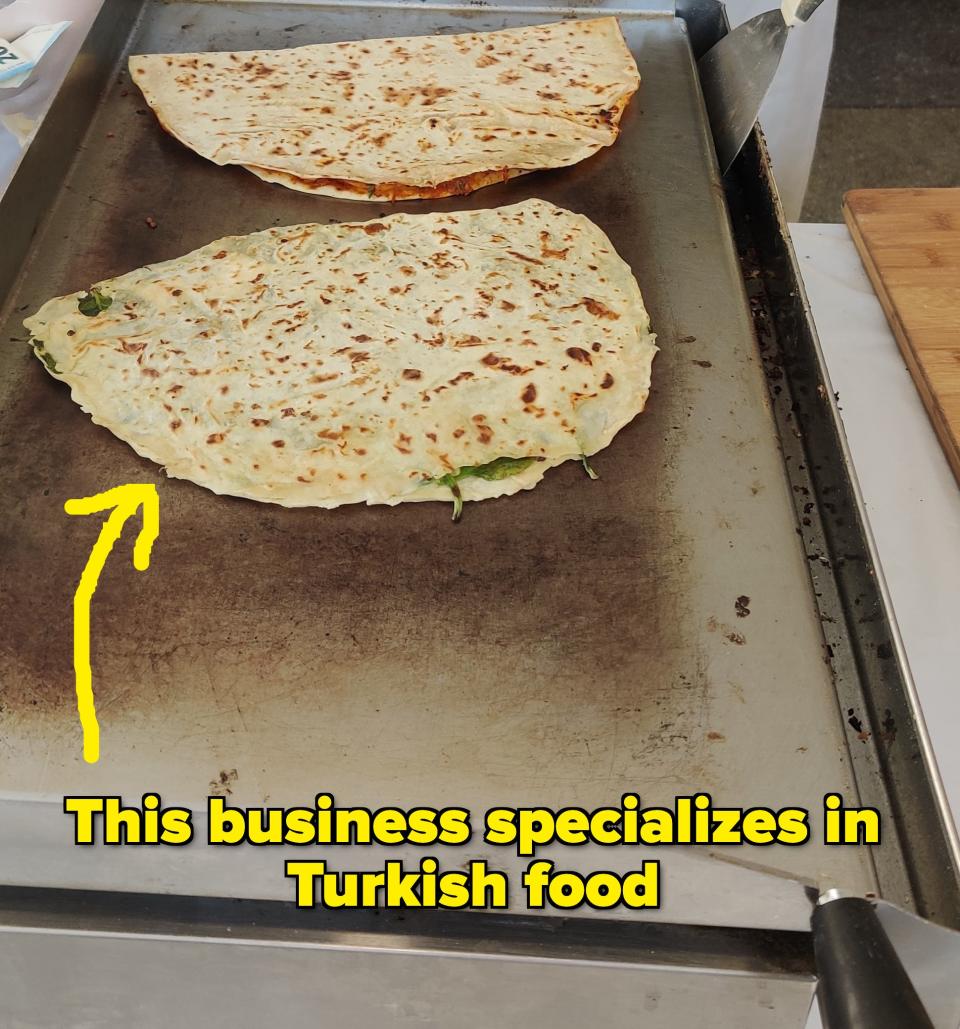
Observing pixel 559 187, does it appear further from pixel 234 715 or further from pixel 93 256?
pixel 234 715

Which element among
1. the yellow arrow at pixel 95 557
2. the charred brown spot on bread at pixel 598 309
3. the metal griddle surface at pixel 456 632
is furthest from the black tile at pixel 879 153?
the yellow arrow at pixel 95 557

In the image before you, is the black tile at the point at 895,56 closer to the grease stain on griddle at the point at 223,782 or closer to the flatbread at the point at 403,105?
the flatbread at the point at 403,105

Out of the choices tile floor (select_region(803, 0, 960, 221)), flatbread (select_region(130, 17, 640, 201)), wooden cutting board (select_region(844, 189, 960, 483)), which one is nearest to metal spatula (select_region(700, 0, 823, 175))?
flatbread (select_region(130, 17, 640, 201))

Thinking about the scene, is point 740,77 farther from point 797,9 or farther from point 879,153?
point 879,153

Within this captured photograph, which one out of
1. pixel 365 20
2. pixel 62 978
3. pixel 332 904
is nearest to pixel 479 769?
pixel 332 904

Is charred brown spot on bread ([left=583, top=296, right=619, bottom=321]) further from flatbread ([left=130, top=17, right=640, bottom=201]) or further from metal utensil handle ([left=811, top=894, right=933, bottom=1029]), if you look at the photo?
metal utensil handle ([left=811, top=894, right=933, bottom=1029])

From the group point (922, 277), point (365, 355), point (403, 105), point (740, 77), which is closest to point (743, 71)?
point (740, 77)
